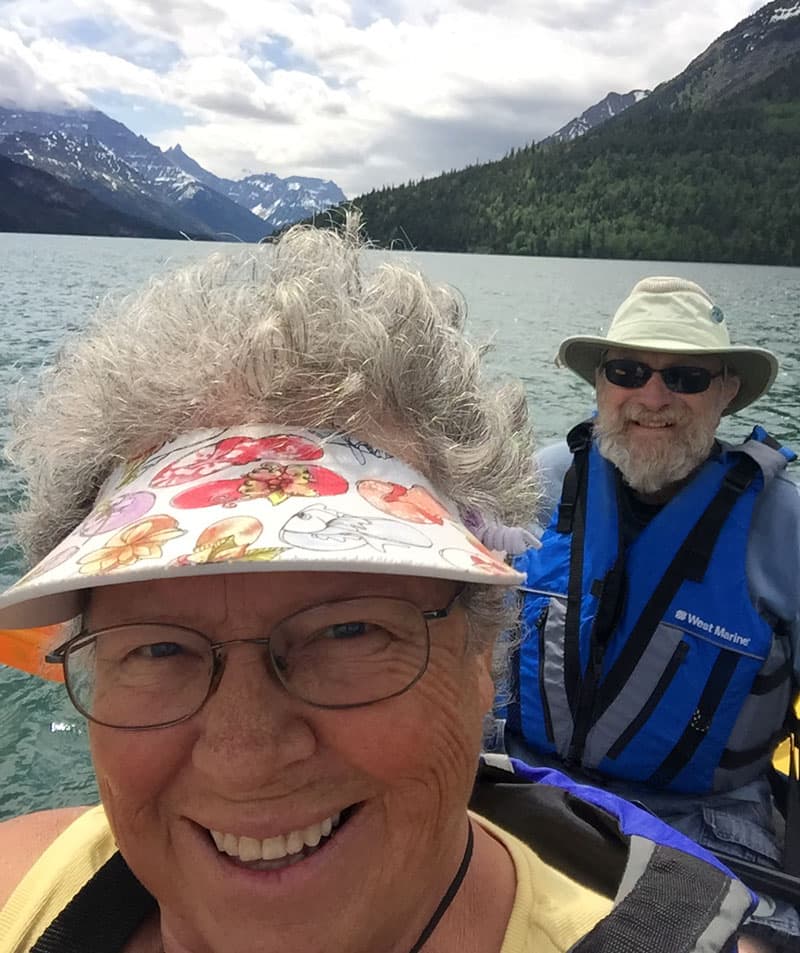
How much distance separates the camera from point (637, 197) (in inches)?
4075

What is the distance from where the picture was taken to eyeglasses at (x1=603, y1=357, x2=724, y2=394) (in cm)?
355

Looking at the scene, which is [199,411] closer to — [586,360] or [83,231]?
[586,360]

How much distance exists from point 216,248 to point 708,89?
216m

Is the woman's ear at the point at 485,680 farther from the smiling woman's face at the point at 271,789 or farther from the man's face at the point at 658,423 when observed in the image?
the man's face at the point at 658,423

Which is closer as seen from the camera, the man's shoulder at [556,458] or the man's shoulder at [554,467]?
the man's shoulder at [554,467]

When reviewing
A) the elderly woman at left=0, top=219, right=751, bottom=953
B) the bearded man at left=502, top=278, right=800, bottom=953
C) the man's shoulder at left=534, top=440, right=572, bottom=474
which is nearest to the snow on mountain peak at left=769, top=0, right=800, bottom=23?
the man's shoulder at left=534, top=440, right=572, bottom=474

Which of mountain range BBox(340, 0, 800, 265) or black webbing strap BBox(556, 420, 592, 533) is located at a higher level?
black webbing strap BBox(556, 420, 592, 533)

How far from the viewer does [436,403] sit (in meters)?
1.24

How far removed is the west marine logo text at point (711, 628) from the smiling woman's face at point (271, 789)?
2221 mm

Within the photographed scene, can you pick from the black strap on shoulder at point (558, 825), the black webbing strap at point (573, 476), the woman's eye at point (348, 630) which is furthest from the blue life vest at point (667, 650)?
the woman's eye at point (348, 630)

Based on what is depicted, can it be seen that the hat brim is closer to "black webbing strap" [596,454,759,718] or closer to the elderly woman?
"black webbing strap" [596,454,759,718]

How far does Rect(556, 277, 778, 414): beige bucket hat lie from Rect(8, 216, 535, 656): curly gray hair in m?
2.41

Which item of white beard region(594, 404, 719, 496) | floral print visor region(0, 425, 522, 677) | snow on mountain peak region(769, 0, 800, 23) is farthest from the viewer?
snow on mountain peak region(769, 0, 800, 23)

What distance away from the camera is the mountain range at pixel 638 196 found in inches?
3703
